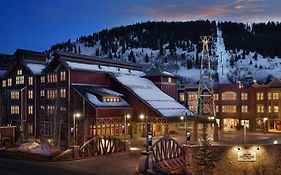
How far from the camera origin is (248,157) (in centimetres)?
4584

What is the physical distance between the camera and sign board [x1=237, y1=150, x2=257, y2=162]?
45.6 metres

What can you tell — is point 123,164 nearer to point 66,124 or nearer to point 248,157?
point 248,157

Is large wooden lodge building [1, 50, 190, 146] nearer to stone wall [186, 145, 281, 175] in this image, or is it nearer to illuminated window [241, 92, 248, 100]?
stone wall [186, 145, 281, 175]

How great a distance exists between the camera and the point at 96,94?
56.5 meters

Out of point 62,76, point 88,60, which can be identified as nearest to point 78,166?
point 62,76

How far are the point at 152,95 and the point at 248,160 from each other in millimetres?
20129

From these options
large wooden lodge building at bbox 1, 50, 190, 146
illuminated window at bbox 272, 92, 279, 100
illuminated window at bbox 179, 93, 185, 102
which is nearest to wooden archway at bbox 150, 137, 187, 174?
large wooden lodge building at bbox 1, 50, 190, 146

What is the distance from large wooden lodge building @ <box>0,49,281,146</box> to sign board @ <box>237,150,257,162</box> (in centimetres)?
881

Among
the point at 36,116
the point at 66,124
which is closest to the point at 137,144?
the point at 66,124

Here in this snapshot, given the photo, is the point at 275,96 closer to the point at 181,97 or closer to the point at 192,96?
the point at 192,96

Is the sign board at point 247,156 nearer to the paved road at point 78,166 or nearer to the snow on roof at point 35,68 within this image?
the paved road at point 78,166

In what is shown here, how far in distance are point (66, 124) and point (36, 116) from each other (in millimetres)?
7318

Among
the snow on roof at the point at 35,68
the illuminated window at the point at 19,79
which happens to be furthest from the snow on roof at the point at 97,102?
the illuminated window at the point at 19,79

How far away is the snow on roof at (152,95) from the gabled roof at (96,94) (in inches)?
103
